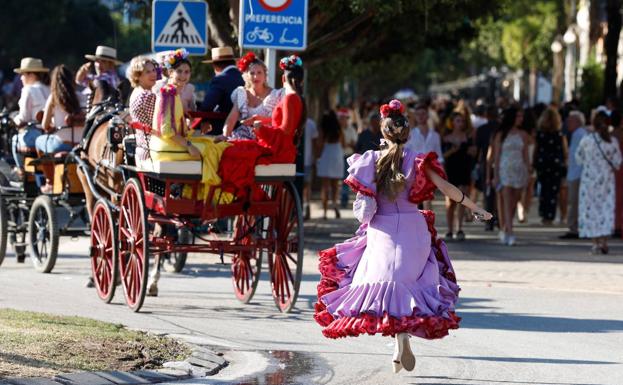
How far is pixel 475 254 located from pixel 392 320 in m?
9.57

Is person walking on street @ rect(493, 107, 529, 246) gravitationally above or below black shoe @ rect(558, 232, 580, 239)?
above

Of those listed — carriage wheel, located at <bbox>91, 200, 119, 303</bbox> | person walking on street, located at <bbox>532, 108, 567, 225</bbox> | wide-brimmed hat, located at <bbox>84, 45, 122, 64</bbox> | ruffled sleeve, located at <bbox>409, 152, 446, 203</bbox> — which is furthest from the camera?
person walking on street, located at <bbox>532, 108, 567, 225</bbox>

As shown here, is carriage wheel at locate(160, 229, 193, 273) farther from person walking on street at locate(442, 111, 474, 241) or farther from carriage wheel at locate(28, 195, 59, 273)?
person walking on street at locate(442, 111, 474, 241)

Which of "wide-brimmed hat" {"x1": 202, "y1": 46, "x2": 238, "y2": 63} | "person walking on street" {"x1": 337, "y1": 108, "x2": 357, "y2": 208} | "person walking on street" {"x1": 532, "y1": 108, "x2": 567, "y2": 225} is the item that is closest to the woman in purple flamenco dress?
"wide-brimmed hat" {"x1": 202, "y1": 46, "x2": 238, "y2": 63}

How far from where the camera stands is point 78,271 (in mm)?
16016

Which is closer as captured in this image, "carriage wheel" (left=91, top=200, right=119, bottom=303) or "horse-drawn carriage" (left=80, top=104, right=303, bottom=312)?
"horse-drawn carriage" (left=80, top=104, right=303, bottom=312)

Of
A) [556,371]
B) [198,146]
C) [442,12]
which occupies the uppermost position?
[442,12]

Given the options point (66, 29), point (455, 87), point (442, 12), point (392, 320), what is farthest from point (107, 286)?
point (455, 87)

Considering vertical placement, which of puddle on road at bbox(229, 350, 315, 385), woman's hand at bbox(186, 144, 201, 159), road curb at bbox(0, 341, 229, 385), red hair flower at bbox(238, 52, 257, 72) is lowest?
puddle on road at bbox(229, 350, 315, 385)

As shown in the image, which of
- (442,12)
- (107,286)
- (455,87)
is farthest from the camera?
(455,87)

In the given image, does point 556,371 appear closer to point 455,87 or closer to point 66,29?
point 66,29

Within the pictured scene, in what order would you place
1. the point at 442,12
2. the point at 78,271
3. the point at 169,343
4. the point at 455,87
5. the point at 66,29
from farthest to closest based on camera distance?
1. the point at 455,87
2. the point at 66,29
3. the point at 442,12
4. the point at 78,271
5. the point at 169,343

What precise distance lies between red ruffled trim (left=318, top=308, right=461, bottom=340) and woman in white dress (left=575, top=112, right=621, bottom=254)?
9390 mm

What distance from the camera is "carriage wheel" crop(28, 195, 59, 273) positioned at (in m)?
15.2
